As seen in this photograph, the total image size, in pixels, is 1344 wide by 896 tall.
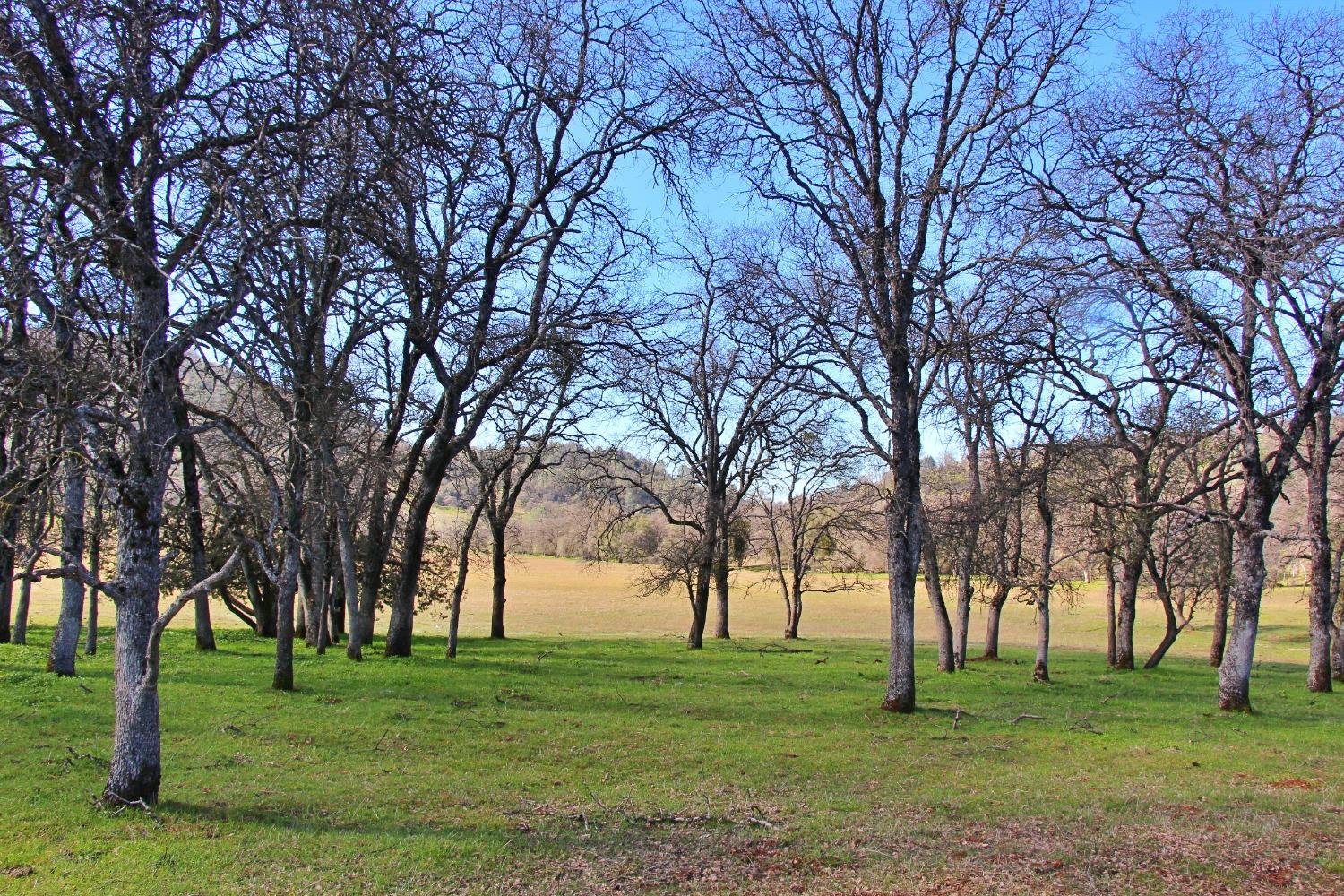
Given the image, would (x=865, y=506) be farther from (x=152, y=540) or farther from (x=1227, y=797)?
(x=152, y=540)

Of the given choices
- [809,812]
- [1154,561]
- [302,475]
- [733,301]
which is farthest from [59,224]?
[1154,561]

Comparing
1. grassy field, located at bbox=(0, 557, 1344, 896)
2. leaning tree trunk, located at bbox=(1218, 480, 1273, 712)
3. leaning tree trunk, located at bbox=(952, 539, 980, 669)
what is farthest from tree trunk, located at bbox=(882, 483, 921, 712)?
leaning tree trunk, located at bbox=(952, 539, 980, 669)

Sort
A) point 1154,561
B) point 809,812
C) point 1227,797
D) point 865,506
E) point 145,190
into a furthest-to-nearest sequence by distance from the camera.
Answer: point 865,506 < point 1154,561 < point 1227,797 < point 809,812 < point 145,190

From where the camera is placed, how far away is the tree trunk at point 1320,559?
1521 centimetres

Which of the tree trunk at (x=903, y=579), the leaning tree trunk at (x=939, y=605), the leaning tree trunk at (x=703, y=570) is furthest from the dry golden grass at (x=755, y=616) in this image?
the tree trunk at (x=903, y=579)

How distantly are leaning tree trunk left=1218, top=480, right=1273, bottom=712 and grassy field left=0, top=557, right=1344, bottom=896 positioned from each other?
73 centimetres

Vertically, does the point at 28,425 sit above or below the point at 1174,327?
below

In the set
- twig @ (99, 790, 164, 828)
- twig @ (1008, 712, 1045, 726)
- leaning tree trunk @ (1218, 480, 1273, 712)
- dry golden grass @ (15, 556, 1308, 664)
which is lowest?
dry golden grass @ (15, 556, 1308, 664)

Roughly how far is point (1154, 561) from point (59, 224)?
2342 centimetres

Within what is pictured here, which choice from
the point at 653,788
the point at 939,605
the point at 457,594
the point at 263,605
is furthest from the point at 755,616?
the point at 653,788

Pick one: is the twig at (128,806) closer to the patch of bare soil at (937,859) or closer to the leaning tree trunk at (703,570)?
the patch of bare soil at (937,859)

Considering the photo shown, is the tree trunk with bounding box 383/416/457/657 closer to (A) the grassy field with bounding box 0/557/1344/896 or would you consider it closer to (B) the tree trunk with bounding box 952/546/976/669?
(A) the grassy field with bounding box 0/557/1344/896

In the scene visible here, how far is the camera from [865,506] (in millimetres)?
27969

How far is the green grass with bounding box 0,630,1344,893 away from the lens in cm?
581
